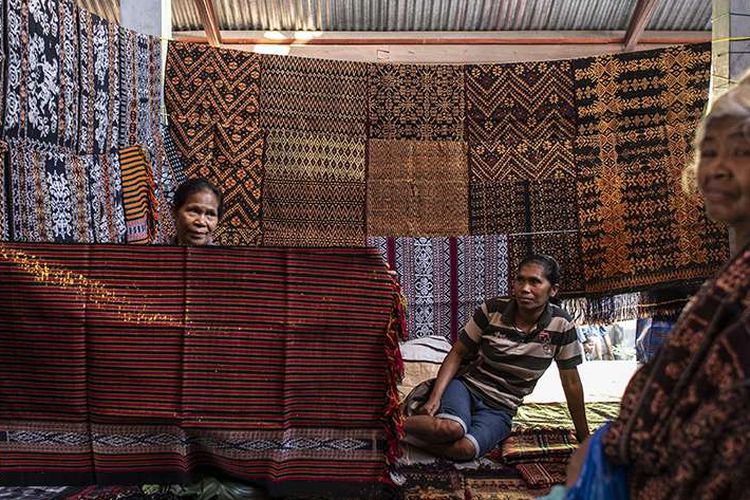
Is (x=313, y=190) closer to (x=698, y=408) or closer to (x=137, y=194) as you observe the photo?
(x=137, y=194)

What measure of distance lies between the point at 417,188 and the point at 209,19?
8.24 ft

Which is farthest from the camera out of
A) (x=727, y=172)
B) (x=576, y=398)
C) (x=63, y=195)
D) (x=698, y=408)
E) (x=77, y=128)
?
(x=77, y=128)

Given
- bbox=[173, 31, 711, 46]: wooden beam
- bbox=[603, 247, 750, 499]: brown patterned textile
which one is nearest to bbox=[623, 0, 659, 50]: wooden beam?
bbox=[173, 31, 711, 46]: wooden beam

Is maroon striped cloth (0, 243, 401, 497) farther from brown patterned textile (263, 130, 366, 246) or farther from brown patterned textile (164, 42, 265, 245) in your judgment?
brown patterned textile (263, 130, 366, 246)

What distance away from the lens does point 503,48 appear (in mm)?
7383

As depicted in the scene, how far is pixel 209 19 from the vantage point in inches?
247

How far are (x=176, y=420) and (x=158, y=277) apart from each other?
529 mm

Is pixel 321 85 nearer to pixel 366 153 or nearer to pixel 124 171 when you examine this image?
pixel 366 153

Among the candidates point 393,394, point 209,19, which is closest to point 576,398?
point 393,394

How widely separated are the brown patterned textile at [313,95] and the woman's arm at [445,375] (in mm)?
2356

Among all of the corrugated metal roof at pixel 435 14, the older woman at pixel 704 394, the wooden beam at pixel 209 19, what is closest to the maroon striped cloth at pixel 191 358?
the older woman at pixel 704 394

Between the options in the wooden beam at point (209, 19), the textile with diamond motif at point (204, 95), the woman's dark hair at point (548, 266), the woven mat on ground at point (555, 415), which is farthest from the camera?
the wooden beam at point (209, 19)

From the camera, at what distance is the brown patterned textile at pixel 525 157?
17.2 ft

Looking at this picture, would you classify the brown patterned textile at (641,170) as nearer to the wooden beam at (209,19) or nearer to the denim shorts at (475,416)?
the denim shorts at (475,416)
